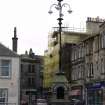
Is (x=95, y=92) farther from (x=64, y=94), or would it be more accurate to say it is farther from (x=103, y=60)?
(x=64, y=94)

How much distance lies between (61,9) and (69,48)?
46.8 m

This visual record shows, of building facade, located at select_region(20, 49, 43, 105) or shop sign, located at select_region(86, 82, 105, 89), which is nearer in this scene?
shop sign, located at select_region(86, 82, 105, 89)

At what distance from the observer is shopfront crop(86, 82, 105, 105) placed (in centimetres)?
6098

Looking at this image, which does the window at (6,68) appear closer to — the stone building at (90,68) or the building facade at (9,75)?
the building facade at (9,75)

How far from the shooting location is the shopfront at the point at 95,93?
6098 centimetres

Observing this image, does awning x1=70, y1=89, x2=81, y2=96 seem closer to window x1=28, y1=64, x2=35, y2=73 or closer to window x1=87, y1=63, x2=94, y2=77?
window x1=87, y1=63, x2=94, y2=77

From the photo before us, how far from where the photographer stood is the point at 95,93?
64000 mm

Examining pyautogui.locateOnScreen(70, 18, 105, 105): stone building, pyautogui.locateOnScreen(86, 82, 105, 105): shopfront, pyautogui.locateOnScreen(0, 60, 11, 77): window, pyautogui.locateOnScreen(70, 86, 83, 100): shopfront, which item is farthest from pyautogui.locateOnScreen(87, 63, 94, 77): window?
pyautogui.locateOnScreen(0, 60, 11, 77): window

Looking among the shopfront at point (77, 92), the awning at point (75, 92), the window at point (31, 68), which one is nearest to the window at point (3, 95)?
the shopfront at point (77, 92)

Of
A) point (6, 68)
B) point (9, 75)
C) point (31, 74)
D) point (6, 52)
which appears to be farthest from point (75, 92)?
point (31, 74)

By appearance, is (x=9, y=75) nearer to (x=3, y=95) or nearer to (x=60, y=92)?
(x=3, y=95)

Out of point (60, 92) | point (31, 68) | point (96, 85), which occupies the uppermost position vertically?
point (31, 68)

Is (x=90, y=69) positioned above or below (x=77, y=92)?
above

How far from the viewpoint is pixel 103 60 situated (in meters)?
59.2
